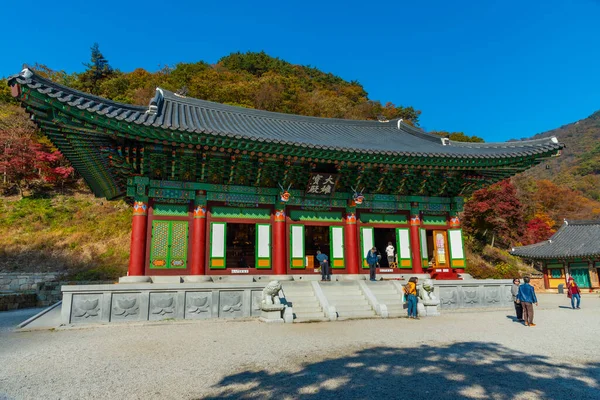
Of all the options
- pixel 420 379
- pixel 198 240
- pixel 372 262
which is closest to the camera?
pixel 420 379

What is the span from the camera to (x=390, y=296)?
12.0 meters

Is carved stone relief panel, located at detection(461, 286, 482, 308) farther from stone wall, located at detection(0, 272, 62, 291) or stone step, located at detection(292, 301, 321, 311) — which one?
stone wall, located at detection(0, 272, 62, 291)

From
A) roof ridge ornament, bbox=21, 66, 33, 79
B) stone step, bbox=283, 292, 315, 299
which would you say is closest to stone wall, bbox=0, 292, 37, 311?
roof ridge ornament, bbox=21, 66, 33, 79

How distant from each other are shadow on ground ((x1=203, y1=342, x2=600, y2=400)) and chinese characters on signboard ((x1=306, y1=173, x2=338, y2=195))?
8.41 m

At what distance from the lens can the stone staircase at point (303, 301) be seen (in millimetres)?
10102

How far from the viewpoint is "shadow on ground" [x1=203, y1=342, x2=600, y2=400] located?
13.3 feet

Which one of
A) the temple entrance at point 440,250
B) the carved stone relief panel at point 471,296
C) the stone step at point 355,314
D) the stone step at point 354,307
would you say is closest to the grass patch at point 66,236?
the stone step at point 354,307

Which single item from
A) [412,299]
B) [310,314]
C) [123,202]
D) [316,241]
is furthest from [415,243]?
[123,202]

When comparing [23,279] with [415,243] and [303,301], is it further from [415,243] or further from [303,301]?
[415,243]

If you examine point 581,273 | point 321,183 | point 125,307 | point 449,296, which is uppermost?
point 321,183

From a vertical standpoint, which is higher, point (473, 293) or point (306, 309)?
point (473, 293)

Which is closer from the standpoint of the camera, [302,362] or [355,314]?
[302,362]

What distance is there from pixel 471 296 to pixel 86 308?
483 inches

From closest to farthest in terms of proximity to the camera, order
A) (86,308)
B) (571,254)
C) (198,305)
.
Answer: (86,308)
(198,305)
(571,254)
